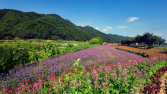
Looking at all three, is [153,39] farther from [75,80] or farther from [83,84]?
[75,80]

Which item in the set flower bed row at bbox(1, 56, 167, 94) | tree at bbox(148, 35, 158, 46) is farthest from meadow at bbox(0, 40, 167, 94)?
tree at bbox(148, 35, 158, 46)

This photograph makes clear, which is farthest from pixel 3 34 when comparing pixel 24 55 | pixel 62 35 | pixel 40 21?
pixel 24 55

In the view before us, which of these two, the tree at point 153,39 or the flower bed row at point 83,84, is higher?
the tree at point 153,39

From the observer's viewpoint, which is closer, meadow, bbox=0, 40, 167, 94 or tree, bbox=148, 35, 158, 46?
meadow, bbox=0, 40, 167, 94

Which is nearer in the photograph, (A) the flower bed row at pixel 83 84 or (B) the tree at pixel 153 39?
(A) the flower bed row at pixel 83 84

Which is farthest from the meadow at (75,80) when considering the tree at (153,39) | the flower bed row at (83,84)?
the tree at (153,39)

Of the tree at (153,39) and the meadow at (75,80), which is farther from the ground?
the tree at (153,39)

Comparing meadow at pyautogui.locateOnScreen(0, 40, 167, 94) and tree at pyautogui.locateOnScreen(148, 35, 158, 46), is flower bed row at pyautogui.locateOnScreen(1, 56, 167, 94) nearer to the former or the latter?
meadow at pyautogui.locateOnScreen(0, 40, 167, 94)

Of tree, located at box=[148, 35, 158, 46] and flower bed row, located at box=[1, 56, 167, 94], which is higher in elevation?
tree, located at box=[148, 35, 158, 46]

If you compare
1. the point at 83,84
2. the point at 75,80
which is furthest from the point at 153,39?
the point at 75,80

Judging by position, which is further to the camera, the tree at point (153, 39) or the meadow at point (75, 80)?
the tree at point (153, 39)

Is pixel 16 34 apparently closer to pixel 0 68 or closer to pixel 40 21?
pixel 40 21

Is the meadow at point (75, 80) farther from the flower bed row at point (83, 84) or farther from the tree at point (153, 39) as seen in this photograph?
the tree at point (153, 39)

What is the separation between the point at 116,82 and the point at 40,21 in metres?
88.6
